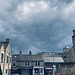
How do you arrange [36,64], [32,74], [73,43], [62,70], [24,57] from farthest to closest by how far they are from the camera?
[73,43], [24,57], [36,64], [32,74], [62,70]

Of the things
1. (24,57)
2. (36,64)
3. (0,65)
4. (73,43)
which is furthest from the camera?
(73,43)

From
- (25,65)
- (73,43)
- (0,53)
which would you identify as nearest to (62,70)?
(25,65)

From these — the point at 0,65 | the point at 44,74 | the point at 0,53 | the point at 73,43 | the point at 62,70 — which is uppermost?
the point at 73,43

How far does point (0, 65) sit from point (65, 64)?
655 inches

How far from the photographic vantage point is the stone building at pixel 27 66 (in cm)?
3663

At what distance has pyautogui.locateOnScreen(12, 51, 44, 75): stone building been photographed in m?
36.6

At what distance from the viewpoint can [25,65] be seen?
3859 centimetres

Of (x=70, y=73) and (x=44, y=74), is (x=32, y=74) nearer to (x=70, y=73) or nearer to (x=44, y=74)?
(x=44, y=74)

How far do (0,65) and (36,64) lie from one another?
1636 centimetres

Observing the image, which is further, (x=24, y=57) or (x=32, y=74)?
(x=24, y=57)

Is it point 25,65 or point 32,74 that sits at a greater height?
point 25,65

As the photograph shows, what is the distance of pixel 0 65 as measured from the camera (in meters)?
24.9

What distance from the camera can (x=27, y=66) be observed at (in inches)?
1462

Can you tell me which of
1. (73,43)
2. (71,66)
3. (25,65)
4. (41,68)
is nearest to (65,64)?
(71,66)
